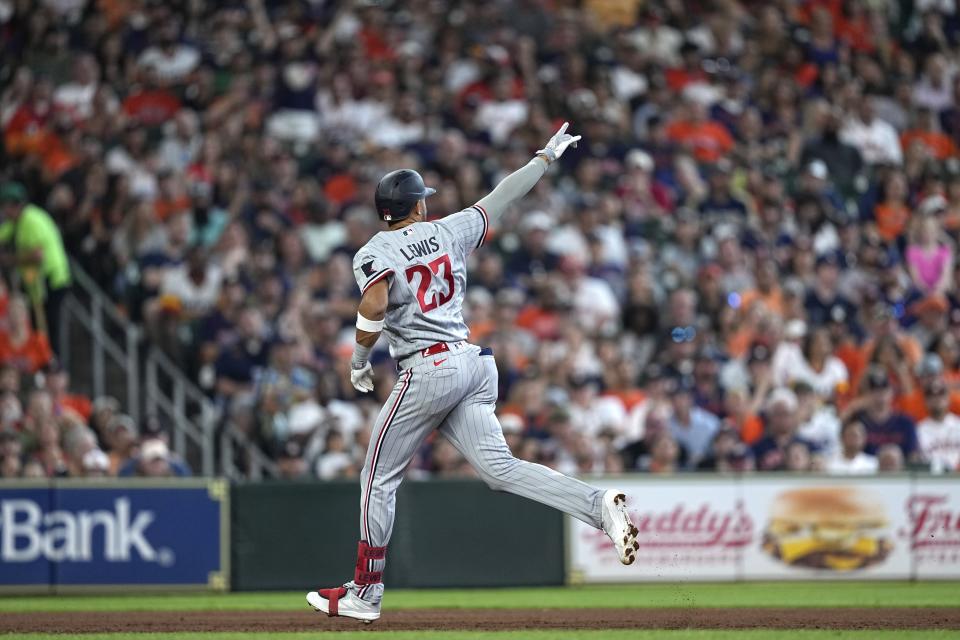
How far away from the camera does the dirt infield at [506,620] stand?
8.32 m

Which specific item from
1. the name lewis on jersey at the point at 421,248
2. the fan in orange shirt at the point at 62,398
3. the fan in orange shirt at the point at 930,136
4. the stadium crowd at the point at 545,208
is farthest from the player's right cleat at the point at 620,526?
the fan in orange shirt at the point at 930,136

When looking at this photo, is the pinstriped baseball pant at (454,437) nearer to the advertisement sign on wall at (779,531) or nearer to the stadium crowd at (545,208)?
the advertisement sign on wall at (779,531)

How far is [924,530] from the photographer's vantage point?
12.5 meters

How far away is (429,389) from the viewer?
7.89 meters

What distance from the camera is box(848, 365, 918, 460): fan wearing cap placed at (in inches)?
527

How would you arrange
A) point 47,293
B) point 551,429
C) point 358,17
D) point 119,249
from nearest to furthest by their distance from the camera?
point 551,429, point 47,293, point 119,249, point 358,17

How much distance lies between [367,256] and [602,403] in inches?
257

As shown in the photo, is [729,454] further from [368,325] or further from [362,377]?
[368,325]

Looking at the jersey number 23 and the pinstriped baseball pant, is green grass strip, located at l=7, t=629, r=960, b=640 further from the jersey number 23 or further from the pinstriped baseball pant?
the jersey number 23

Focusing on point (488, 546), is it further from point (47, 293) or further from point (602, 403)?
point (47, 293)

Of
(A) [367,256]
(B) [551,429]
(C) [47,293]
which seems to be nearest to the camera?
(A) [367,256]

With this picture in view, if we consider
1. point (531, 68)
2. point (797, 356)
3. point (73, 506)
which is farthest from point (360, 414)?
point (531, 68)

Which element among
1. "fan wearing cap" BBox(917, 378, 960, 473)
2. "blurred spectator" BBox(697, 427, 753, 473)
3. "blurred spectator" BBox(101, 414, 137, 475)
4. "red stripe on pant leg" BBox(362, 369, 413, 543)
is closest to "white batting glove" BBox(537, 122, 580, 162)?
"red stripe on pant leg" BBox(362, 369, 413, 543)

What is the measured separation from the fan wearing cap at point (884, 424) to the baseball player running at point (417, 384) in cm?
626
